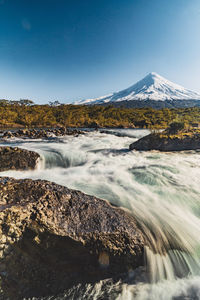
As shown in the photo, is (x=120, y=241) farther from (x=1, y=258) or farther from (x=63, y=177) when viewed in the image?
(x=63, y=177)

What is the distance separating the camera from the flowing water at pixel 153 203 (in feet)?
7.59

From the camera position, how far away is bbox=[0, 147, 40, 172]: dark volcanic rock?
246 inches

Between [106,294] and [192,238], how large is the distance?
2.33m

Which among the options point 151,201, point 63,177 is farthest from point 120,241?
point 63,177

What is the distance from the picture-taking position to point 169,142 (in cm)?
1043

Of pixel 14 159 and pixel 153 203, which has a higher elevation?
pixel 14 159

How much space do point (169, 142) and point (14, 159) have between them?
32.6ft

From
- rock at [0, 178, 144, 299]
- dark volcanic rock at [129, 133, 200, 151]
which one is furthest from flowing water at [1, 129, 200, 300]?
dark volcanic rock at [129, 133, 200, 151]

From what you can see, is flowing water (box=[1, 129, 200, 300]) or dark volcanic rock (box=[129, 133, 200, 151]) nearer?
flowing water (box=[1, 129, 200, 300])

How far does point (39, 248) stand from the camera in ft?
7.09

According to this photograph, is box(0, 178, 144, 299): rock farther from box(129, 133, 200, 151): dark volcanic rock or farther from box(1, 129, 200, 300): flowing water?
box(129, 133, 200, 151): dark volcanic rock

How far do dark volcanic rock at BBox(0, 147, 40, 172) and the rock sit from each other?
3.98 m

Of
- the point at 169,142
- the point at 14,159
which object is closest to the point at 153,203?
the point at 14,159

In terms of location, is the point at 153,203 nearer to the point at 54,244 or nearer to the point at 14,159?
the point at 54,244
